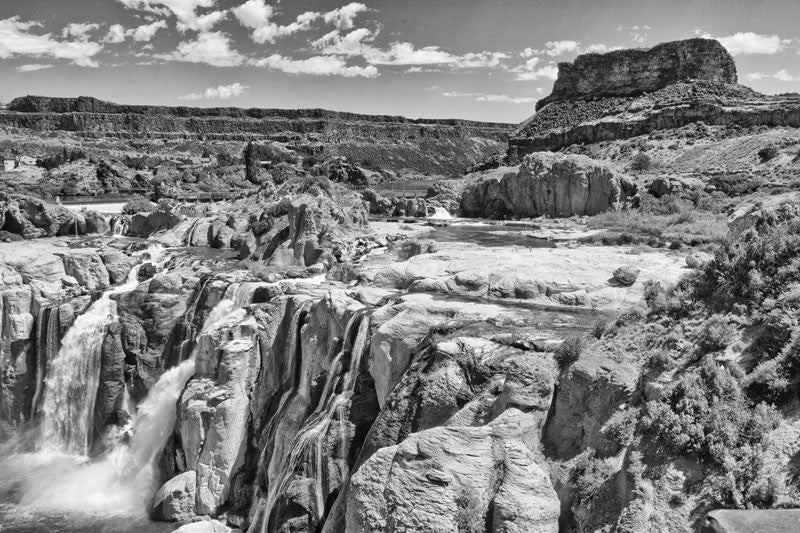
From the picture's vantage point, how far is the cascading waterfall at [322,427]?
1465 cm

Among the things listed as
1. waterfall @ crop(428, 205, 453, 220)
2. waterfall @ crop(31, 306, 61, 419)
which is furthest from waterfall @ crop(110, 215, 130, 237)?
waterfall @ crop(428, 205, 453, 220)

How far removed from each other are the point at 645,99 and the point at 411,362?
90875 millimetres

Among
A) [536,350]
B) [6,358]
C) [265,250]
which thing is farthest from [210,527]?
[265,250]

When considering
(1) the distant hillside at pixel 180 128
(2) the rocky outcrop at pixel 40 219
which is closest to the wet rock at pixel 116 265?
(2) the rocky outcrop at pixel 40 219

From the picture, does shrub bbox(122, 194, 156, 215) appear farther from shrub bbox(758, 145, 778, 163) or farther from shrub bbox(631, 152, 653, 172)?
shrub bbox(758, 145, 778, 163)

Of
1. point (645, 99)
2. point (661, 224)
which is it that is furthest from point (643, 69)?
point (661, 224)

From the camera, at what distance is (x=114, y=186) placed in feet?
259

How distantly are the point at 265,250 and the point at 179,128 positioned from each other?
169 m

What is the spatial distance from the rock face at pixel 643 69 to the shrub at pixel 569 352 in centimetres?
9490

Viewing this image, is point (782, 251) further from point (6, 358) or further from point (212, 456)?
point (6, 358)

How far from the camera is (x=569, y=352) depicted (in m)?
11.6

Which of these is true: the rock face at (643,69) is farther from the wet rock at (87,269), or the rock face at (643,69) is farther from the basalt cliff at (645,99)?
the wet rock at (87,269)

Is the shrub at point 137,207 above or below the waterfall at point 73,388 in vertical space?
above

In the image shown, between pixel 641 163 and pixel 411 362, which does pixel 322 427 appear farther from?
pixel 641 163
